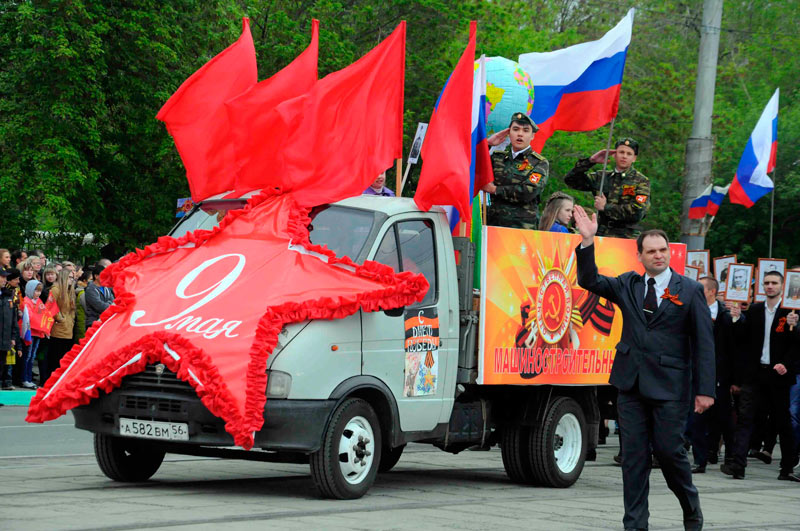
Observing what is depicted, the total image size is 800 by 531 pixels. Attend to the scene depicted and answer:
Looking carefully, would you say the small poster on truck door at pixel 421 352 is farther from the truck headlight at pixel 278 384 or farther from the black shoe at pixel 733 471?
the black shoe at pixel 733 471

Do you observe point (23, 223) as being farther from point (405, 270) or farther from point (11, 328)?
point (405, 270)

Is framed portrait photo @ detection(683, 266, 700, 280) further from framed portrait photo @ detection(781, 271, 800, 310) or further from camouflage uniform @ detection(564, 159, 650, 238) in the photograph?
camouflage uniform @ detection(564, 159, 650, 238)

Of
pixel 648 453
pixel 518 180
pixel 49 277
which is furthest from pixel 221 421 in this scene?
pixel 49 277

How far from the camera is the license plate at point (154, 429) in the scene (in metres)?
8.79

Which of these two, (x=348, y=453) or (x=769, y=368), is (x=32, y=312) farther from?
(x=348, y=453)

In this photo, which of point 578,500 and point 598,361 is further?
point 598,361

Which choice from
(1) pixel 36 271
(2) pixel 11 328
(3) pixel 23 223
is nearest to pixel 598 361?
(2) pixel 11 328

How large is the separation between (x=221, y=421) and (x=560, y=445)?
3.95 meters

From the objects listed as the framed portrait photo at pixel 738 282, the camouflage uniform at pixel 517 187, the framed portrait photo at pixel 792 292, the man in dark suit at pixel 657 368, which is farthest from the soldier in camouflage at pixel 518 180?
the framed portrait photo at pixel 738 282

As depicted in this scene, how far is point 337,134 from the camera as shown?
10.6 meters

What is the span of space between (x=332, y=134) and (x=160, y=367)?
8.91 ft

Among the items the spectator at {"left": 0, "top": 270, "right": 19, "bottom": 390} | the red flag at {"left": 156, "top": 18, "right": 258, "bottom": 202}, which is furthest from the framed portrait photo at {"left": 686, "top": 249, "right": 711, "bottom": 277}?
the spectator at {"left": 0, "top": 270, "right": 19, "bottom": 390}

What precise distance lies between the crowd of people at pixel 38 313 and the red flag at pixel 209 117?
7.35 meters

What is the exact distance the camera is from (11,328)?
18.4 metres
